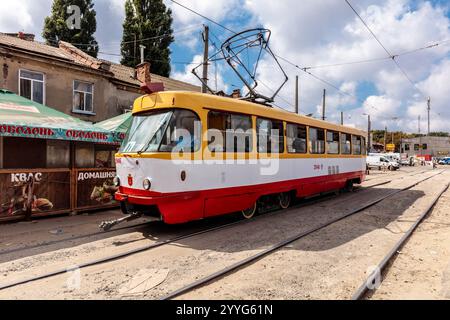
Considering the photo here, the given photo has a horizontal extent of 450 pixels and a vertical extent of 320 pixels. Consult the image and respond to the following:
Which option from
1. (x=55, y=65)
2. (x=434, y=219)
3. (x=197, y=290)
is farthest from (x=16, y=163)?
(x=434, y=219)

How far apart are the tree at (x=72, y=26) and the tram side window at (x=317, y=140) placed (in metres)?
25.9

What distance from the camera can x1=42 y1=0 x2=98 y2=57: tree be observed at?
30.5 m

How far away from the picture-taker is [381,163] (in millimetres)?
40719

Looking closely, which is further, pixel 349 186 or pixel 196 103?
pixel 349 186

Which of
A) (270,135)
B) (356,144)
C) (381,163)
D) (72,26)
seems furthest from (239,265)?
(381,163)

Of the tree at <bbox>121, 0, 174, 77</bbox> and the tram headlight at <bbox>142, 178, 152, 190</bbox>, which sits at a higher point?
the tree at <bbox>121, 0, 174, 77</bbox>

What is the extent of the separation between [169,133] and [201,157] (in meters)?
0.85

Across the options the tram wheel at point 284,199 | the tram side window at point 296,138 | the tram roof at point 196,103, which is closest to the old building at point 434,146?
the tram side window at point 296,138

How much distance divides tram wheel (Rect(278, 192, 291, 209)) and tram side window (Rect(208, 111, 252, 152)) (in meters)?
2.47

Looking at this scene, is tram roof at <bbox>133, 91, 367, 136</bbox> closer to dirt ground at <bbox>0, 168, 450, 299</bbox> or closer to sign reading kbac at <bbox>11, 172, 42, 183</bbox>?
dirt ground at <bbox>0, 168, 450, 299</bbox>

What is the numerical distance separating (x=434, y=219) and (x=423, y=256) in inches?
157

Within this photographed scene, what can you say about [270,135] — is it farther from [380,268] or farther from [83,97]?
[83,97]

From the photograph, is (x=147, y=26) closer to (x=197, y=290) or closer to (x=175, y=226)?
(x=175, y=226)
